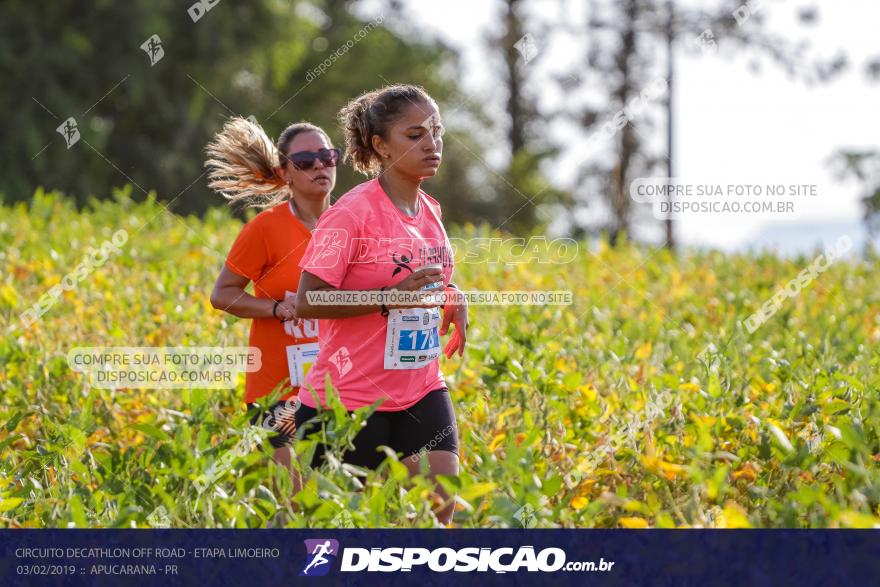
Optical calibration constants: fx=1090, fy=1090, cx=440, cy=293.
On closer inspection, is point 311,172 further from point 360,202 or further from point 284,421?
point 284,421

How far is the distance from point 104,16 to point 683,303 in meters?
21.1

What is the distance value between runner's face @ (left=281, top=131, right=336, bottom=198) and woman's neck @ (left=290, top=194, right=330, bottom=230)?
0.03 meters

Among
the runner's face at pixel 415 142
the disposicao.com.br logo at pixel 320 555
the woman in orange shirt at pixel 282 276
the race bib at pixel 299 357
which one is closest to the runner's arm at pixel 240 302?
the woman in orange shirt at pixel 282 276

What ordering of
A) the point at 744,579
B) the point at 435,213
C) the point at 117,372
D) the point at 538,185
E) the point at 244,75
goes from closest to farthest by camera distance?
1. the point at 744,579
2. the point at 435,213
3. the point at 117,372
4. the point at 538,185
5. the point at 244,75

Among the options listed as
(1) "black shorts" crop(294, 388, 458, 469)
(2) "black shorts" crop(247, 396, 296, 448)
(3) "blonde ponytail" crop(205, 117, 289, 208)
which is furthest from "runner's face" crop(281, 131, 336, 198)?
(1) "black shorts" crop(294, 388, 458, 469)

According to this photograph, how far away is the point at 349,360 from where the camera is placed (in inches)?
155

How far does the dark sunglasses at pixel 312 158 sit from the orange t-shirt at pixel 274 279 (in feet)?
0.71

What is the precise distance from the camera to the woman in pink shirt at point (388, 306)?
3.82 m

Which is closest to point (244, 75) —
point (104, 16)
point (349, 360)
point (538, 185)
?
point (104, 16)

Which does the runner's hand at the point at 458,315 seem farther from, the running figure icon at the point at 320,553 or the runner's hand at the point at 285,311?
the running figure icon at the point at 320,553

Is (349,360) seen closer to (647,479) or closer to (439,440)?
(439,440)

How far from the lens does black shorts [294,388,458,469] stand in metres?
3.93

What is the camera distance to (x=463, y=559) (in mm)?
3158

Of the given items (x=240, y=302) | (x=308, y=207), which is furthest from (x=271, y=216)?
(x=240, y=302)
